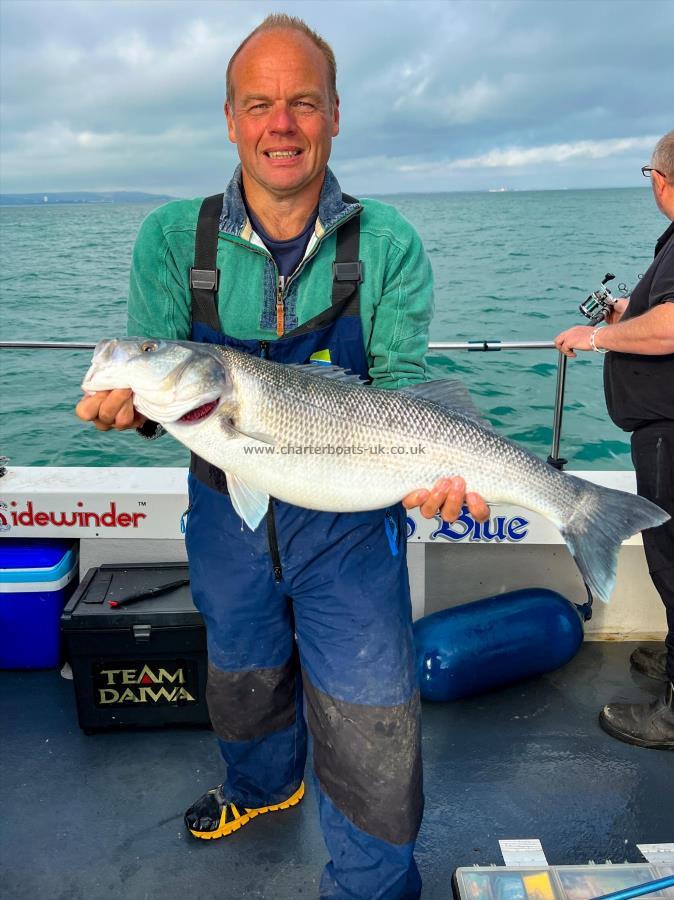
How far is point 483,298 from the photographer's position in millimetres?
24594

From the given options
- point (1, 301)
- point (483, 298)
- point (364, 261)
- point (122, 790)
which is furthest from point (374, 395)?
point (1, 301)

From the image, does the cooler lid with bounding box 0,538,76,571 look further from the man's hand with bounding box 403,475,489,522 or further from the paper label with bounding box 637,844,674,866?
the paper label with bounding box 637,844,674,866

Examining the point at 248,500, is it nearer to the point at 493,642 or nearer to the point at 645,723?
the point at 493,642

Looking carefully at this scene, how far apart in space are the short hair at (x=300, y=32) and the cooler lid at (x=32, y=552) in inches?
101

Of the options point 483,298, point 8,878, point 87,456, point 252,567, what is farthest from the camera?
point 483,298

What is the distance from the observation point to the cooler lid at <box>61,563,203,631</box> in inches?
142

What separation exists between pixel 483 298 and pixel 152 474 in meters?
21.4

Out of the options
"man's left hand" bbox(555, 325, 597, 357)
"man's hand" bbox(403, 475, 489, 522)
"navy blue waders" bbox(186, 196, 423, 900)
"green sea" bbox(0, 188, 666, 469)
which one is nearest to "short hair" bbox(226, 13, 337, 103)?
"navy blue waders" bbox(186, 196, 423, 900)

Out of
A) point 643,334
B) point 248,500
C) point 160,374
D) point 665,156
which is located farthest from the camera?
point 665,156

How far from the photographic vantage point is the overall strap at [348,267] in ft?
8.80

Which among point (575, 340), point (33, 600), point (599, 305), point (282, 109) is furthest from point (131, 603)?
point (599, 305)

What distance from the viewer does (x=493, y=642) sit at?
398 cm

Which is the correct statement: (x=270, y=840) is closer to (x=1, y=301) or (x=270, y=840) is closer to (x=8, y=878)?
(x=8, y=878)

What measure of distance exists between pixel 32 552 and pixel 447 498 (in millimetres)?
2592
